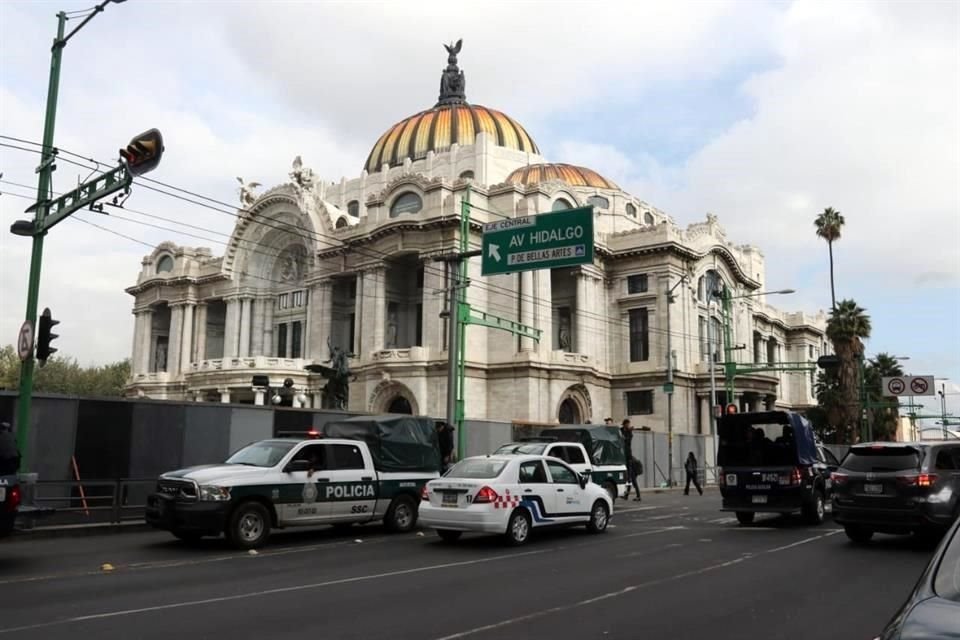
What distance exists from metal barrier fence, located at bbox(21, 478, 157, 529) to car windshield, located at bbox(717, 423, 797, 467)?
39.7 ft

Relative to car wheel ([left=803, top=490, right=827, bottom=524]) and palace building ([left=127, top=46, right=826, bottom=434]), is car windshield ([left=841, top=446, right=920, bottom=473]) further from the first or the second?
palace building ([left=127, top=46, right=826, bottom=434])

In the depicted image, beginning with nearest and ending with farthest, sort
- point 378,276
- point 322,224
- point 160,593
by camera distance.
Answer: point 160,593, point 378,276, point 322,224

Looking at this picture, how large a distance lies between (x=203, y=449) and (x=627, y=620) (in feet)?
48.7

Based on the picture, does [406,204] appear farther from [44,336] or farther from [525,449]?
[44,336]

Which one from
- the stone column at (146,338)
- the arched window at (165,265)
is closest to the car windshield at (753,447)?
the arched window at (165,265)

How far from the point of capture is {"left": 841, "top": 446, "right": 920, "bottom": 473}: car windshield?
13008 mm

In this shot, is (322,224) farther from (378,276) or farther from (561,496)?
(561,496)

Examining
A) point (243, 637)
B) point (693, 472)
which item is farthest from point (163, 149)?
point (693, 472)

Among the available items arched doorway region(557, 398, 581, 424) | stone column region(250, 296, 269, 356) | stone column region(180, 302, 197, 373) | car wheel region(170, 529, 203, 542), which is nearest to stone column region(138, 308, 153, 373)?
stone column region(180, 302, 197, 373)

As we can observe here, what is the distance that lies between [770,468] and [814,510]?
1420 millimetres

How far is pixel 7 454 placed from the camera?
37.0 ft

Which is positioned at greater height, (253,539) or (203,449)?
(203,449)

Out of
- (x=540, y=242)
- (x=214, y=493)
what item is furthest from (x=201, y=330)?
(x=214, y=493)

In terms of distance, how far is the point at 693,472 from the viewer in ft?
100
